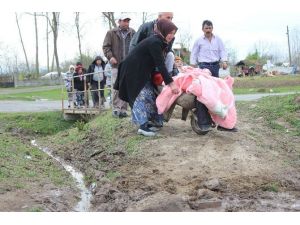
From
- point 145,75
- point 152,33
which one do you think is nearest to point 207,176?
point 145,75

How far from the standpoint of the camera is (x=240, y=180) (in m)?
5.57

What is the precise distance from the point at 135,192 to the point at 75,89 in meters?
9.82

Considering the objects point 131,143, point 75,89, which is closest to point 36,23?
point 75,89

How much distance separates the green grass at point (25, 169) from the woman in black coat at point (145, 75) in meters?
1.39

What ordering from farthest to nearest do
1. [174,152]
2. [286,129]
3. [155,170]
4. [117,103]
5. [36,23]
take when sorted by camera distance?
[36,23] → [117,103] → [286,129] → [174,152] → [155,170]

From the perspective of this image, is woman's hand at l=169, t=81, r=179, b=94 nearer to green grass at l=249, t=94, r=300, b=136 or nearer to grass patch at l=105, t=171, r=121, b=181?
Answer: grass patch at l=105, t=171, r=121, b=181

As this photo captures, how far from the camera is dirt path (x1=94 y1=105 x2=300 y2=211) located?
4879 millimetres

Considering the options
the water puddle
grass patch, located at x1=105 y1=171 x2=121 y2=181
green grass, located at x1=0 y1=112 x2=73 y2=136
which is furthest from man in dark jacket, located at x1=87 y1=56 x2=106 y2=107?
grass patch, located at x1=105 y1=171 x2=121 y2=181

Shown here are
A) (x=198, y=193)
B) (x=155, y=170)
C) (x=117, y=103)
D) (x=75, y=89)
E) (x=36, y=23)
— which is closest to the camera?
(x=198, y=193)

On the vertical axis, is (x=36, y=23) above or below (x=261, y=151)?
above

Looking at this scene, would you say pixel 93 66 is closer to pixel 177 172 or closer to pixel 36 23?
pixel 177 172

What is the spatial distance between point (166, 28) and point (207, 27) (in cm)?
212

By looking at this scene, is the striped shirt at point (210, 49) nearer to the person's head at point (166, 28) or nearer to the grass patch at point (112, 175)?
the person's head at point (166, 28)

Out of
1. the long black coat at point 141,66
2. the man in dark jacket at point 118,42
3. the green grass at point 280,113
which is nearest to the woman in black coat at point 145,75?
the long black coat at point 141,66
